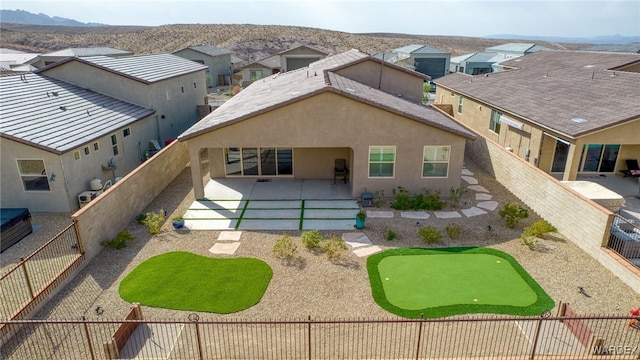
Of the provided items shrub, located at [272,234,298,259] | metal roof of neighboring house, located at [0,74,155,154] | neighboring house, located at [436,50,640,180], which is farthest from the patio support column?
neighboring house, located at [436,50,640,180]

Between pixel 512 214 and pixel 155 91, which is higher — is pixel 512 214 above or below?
below

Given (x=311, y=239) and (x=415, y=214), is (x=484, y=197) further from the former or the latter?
(x=311, y=239)

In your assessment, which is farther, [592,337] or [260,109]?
[260,109]

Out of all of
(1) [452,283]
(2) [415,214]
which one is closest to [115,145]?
(2) [415,214]

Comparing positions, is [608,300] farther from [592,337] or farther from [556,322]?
[592,337]

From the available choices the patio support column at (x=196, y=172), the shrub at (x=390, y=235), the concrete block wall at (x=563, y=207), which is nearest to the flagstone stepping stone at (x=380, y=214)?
the shrub at (x=390, y=235)

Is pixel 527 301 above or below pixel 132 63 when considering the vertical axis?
below

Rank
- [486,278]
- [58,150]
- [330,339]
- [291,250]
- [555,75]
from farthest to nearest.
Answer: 1. [555,75]
2. [58,150]
3. [291,250]
4. [486,278]
5. [330,339]

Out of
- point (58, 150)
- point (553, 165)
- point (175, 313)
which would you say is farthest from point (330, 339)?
point (553, 165)
